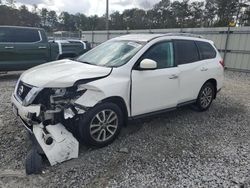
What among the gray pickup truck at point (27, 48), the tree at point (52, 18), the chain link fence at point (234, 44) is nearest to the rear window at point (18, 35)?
the gray pickup truck at point (27, 48)

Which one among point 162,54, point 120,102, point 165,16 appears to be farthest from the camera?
point 165,16

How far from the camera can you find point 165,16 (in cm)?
4759

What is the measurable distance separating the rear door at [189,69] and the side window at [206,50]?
0.15m

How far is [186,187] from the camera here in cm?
272

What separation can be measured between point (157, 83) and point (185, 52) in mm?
1157

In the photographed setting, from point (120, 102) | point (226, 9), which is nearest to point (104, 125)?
point (120, 102)

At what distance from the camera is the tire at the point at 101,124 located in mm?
3188

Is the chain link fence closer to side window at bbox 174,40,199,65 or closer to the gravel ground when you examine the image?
the gravel ground

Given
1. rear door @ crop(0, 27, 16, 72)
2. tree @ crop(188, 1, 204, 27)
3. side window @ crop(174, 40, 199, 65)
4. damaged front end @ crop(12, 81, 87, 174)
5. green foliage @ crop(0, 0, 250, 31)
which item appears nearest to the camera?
damaged front end @ crop(12, 81, 87, 174)

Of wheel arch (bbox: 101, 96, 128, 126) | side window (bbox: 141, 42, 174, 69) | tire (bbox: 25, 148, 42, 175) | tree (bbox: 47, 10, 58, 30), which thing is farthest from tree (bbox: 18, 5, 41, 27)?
tire (bbox: 25, 148, 42, 175)

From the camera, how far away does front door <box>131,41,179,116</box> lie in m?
3.68

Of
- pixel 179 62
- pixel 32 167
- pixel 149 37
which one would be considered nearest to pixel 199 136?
pixel 179 62

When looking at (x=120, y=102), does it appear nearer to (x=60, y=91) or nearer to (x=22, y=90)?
(x=60, y=91)

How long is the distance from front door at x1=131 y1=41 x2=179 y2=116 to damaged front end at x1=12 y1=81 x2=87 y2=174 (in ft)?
3.06
